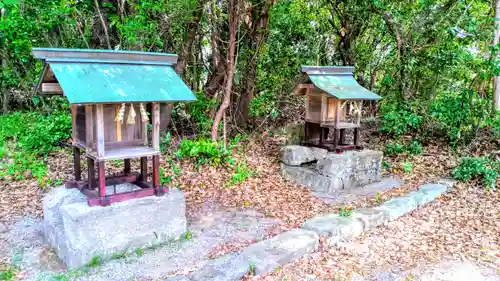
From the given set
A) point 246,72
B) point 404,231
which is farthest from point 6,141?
point 404,231

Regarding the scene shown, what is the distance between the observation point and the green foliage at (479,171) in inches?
251

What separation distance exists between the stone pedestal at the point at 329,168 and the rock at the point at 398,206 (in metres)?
0.99

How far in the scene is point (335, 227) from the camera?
443 centimetres

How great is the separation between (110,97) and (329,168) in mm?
3958

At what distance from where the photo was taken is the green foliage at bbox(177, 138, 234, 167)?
6.55m

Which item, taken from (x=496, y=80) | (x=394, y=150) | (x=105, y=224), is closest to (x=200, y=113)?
(x=394, y=150)

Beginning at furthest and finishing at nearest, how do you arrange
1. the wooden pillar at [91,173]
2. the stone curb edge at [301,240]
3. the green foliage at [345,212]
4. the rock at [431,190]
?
the rock at [431,190] → the green foliage at [345,212] → the wooden pillar at [91,173] → the stone curb edge at [301,240]

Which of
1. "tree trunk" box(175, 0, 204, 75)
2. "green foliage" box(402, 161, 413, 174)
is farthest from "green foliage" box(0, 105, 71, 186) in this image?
"green foliage" box(402, 161, 413, 174)

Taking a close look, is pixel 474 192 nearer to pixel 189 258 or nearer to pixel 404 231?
pixel 404 231

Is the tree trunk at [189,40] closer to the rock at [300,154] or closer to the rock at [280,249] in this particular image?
the rock at [300,154]

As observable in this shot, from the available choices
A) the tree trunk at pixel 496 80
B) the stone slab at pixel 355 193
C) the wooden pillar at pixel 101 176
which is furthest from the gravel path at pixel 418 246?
the tree trunk at pixel 496 80

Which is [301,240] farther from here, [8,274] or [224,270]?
[8,274]

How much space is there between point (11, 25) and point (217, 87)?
3.98 metres

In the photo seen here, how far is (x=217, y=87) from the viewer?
834 cm
